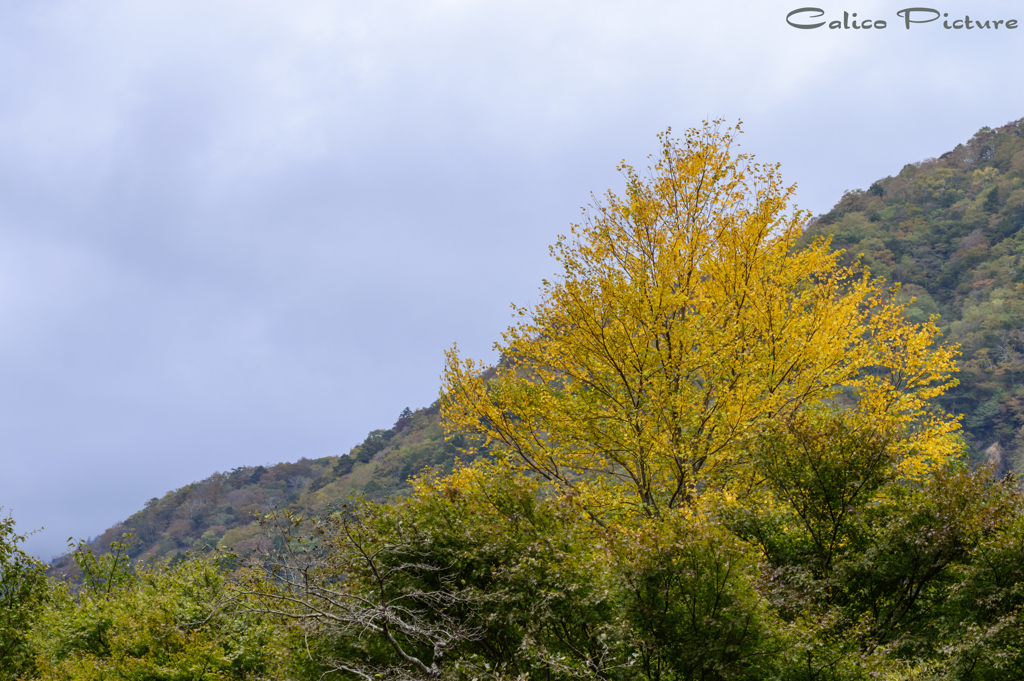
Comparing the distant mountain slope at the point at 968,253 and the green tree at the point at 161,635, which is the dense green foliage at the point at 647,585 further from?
the distant mountain slope at the point at 968,253

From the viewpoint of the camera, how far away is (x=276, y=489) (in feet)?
190

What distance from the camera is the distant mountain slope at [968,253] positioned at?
41125mm

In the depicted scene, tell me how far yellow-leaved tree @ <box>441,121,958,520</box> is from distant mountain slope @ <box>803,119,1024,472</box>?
2727 centimetres

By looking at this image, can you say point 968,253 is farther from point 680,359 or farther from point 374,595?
point 374,595

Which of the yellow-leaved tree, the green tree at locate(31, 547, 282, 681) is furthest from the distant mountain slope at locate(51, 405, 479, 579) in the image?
the yellow-leaved tree

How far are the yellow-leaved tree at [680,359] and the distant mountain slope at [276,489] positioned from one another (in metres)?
28.8

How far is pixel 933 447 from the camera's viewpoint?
12.1 m

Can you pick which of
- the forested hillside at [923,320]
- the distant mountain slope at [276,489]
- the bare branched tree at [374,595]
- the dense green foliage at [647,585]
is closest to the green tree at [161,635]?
the dense green foliage at [647,585]

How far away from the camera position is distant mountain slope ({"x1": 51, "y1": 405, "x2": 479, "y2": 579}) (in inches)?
1821

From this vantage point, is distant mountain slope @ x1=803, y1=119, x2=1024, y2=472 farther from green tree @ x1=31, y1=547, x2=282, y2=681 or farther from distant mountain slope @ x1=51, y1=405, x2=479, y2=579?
green tree @ x1=31, y1=547, x2=282, y2=681

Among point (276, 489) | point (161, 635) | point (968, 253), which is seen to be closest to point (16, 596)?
point (161, 635)

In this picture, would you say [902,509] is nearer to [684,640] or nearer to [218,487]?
[684,640]

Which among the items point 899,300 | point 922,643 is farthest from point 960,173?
point 922,643

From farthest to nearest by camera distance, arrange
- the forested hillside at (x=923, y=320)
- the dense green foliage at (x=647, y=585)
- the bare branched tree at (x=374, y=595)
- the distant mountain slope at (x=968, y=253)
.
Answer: the forested hillside at (x=923, y=320)
the distant mountain slope at (x=968, y=253)
the bare branched tree at (x=374, y=595)
the dense green foliage at (x=647, y=585)
